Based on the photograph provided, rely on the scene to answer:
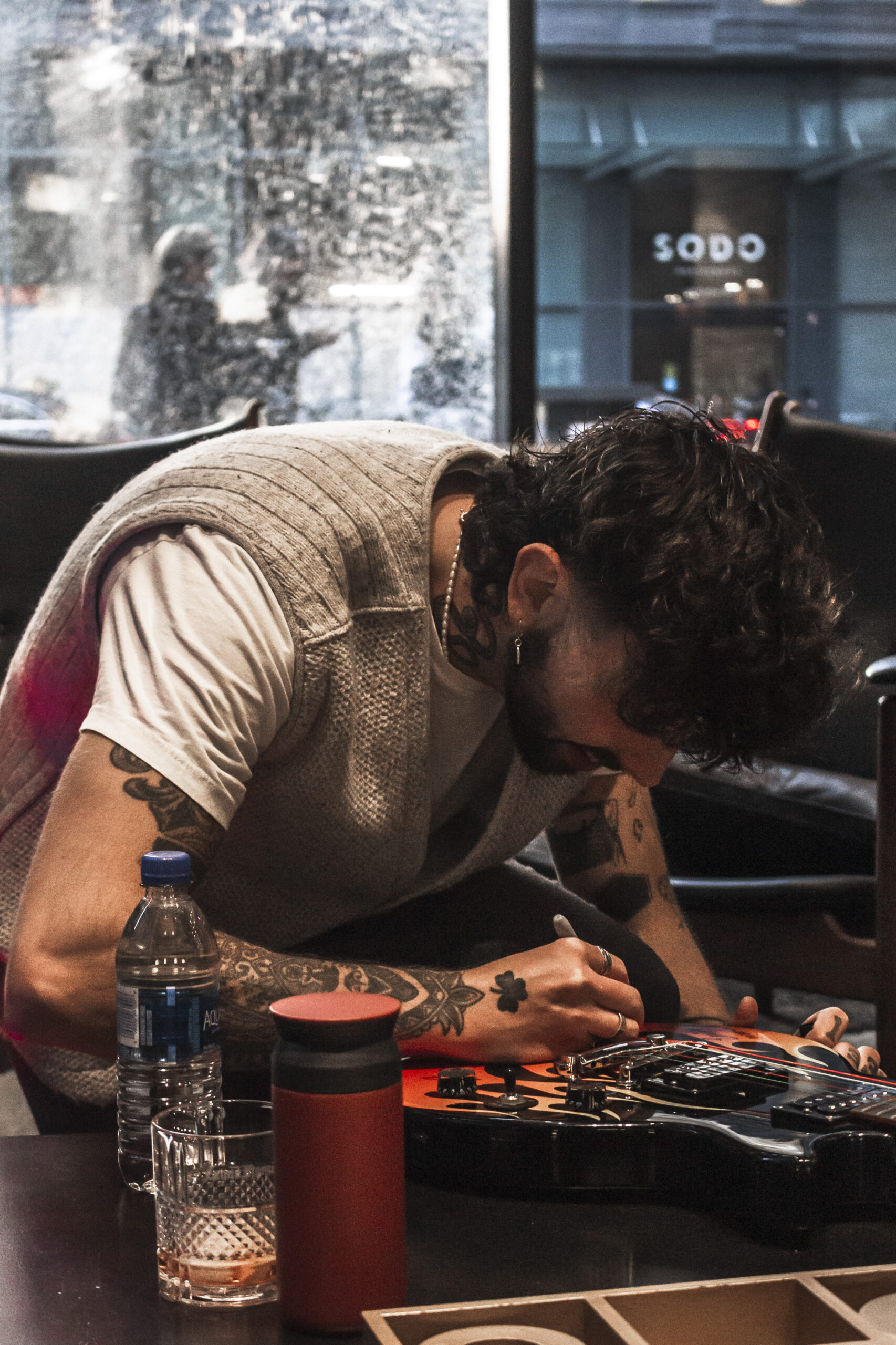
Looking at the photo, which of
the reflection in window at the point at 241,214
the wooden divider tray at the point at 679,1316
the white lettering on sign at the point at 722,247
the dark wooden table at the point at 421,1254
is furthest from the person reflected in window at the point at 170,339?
the wooden divider tray at the point at 679,1316

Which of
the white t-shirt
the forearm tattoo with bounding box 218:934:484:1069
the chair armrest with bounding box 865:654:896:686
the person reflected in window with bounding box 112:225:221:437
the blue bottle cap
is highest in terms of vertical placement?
the person reflected in window with bounding box 112:225:221:437

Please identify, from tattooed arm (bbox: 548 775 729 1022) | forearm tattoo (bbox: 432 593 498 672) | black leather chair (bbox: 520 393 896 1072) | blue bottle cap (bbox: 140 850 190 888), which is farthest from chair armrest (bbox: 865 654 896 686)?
blue bottle cap (bbox: 140 850 190 888)

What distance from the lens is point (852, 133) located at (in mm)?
3809

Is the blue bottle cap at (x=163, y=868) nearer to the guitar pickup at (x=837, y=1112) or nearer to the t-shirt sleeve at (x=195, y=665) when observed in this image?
the t-shirt sleeve at (x=195, y=665)

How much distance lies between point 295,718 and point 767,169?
10.3 feet

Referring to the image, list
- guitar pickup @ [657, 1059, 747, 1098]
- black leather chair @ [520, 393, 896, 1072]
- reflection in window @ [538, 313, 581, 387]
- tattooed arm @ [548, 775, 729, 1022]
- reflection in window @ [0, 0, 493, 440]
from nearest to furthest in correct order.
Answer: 1. guitar pickup @ [657, 1059, 747, 1098]
2. tattooed arm @ [548, 775, 729, 1022]
3. black leather chair @ [520, 393, 896, 1072]
4. reflection in window @ [0, 0, 493, 440]
5. reflection in window @ [538, 313, 581, 387]

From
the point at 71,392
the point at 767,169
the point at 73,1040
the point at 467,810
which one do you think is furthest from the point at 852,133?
the point at 73,1040

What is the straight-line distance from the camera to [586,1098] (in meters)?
0.92

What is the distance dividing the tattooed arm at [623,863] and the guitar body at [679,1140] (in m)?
0.52

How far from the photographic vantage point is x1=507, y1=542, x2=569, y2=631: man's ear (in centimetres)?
125

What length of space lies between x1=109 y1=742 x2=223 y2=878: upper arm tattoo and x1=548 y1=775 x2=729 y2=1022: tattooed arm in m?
0.63

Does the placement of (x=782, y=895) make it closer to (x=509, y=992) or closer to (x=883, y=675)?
(x=883, y=675)

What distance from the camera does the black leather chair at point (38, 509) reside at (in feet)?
6.29

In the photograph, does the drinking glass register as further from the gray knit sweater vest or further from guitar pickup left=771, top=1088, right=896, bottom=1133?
the gray knit sweater vest
